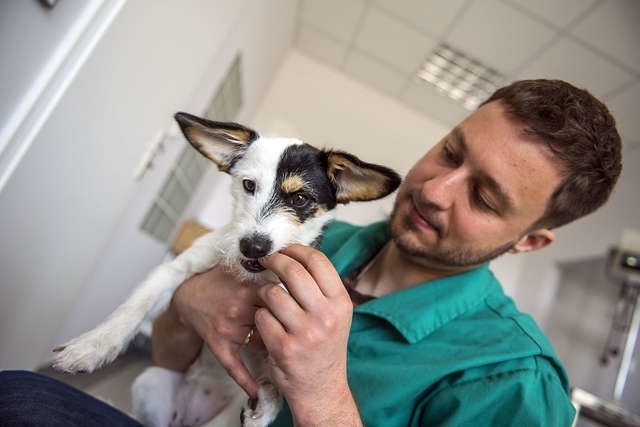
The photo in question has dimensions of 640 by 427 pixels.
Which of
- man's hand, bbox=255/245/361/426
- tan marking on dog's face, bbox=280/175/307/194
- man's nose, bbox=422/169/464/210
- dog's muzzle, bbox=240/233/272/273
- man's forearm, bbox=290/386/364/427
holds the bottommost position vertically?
man's forearm, bbox=290/386/364/427

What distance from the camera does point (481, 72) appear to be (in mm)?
2982

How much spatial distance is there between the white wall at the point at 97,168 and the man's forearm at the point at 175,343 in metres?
0.58

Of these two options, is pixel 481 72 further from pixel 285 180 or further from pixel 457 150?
pixel 285 180

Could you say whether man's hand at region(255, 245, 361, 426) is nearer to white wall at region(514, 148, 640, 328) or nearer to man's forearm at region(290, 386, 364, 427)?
man's forearm at region(290, 386, 364, 427)

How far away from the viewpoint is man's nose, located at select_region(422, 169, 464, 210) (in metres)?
0.89

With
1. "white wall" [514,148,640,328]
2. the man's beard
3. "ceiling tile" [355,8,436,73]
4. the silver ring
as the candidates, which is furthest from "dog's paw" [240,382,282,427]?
"ceiling tile" [355,8,436,73]

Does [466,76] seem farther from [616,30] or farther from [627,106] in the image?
[627,106]

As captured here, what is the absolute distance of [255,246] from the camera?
70 cm

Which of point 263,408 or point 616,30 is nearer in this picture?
point 263,408

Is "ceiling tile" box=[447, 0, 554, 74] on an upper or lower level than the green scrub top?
upper

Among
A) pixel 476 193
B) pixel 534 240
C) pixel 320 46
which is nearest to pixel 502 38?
pixel 320 46

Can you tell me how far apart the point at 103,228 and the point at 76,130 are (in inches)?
28.3

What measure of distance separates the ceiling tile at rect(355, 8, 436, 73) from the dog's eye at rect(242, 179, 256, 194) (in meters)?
2.80

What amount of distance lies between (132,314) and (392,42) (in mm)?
3268
